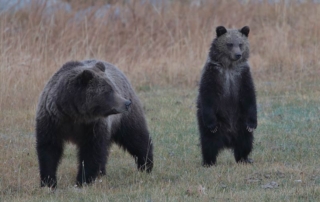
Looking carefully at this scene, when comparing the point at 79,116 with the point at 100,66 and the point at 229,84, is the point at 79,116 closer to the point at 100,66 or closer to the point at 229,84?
the point at 100,66

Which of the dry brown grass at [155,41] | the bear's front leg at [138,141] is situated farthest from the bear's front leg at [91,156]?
the dry brown grass at [155,41]

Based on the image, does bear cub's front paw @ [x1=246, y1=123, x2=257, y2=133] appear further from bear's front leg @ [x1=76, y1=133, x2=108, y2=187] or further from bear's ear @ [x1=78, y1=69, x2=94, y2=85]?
bear's ear @ [x1=78, y1=69, x2=94, y2=85]

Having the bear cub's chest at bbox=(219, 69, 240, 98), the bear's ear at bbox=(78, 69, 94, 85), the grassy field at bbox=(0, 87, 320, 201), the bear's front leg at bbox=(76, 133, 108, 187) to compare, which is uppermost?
the bear's ear at bbox=(78, 69, 94, 85)

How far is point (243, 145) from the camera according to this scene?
8.30 m

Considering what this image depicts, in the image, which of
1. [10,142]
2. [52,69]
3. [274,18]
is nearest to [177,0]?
[274,18]

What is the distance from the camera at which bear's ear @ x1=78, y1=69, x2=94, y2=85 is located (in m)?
6.92

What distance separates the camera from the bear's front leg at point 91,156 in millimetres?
7233

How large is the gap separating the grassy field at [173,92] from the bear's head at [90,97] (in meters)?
0.82

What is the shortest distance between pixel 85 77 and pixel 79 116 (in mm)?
442

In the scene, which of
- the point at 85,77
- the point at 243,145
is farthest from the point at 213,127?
the point at 85,77

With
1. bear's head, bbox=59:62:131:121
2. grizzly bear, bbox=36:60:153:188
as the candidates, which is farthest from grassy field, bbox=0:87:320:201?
bear's head, bbox=59:62:131:121

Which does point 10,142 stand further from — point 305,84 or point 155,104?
point 305,84

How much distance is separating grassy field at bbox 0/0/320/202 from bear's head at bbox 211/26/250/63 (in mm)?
1339

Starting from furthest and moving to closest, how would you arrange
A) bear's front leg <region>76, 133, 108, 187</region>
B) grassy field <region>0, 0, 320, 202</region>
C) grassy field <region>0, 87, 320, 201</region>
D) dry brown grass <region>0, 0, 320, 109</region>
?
1. dry brown grass <region>0, 0, 320, 109</region>
2. bear's front leg <region>76, 133, 108, 187</region>
3. grassy field <region>0, 0, 320, 202</region>
4. grassy field <region>0, 87, 320, 201</region>
